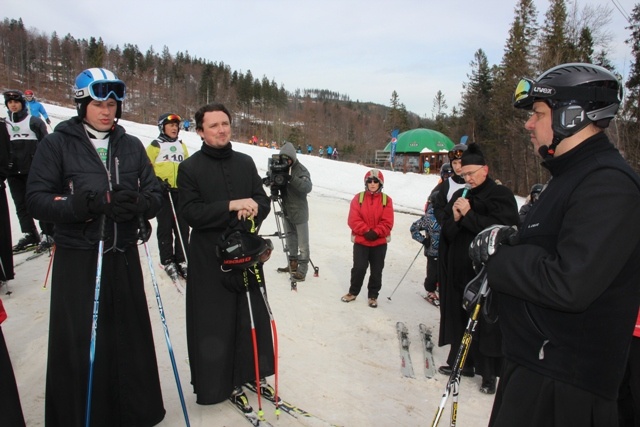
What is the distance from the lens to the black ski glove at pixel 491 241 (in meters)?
2.03

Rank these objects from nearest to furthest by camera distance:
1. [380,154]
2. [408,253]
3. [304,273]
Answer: [304,273] → [408,253] → [380,154]

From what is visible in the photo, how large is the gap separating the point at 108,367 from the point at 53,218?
117cm

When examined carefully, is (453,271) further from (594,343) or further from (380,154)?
(380,154)

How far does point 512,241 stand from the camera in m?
2.04

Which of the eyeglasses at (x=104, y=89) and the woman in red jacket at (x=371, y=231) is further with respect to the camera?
the woman in red jacket at (x=371, y=231)

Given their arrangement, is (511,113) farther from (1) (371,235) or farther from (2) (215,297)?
(2) (215,297)

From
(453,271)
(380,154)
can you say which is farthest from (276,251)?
(380,154)

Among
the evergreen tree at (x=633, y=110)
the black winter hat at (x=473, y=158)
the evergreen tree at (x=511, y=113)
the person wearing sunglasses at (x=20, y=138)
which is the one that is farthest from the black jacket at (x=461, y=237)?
the evergreen tree at (x=511, y=113)

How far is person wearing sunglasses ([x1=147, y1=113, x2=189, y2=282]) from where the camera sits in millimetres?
6715

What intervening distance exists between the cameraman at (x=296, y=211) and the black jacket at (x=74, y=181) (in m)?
4.16

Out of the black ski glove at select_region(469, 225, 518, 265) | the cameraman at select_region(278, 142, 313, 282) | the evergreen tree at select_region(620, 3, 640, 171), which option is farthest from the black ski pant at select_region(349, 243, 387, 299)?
the evergreen tree at select_region(620, 3, 640, 171)

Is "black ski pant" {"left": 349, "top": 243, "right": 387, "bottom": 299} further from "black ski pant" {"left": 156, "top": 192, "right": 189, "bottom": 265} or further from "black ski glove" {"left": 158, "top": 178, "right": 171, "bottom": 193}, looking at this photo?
"black ski glove" {"left": 158, "top": 178, "right": 171, "bottom": 193}

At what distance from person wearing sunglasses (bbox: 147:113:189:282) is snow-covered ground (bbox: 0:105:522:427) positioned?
30 cm

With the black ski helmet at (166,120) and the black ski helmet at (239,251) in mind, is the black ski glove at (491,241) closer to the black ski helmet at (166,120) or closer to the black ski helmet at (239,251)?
the black ski helmet at (239,251)
